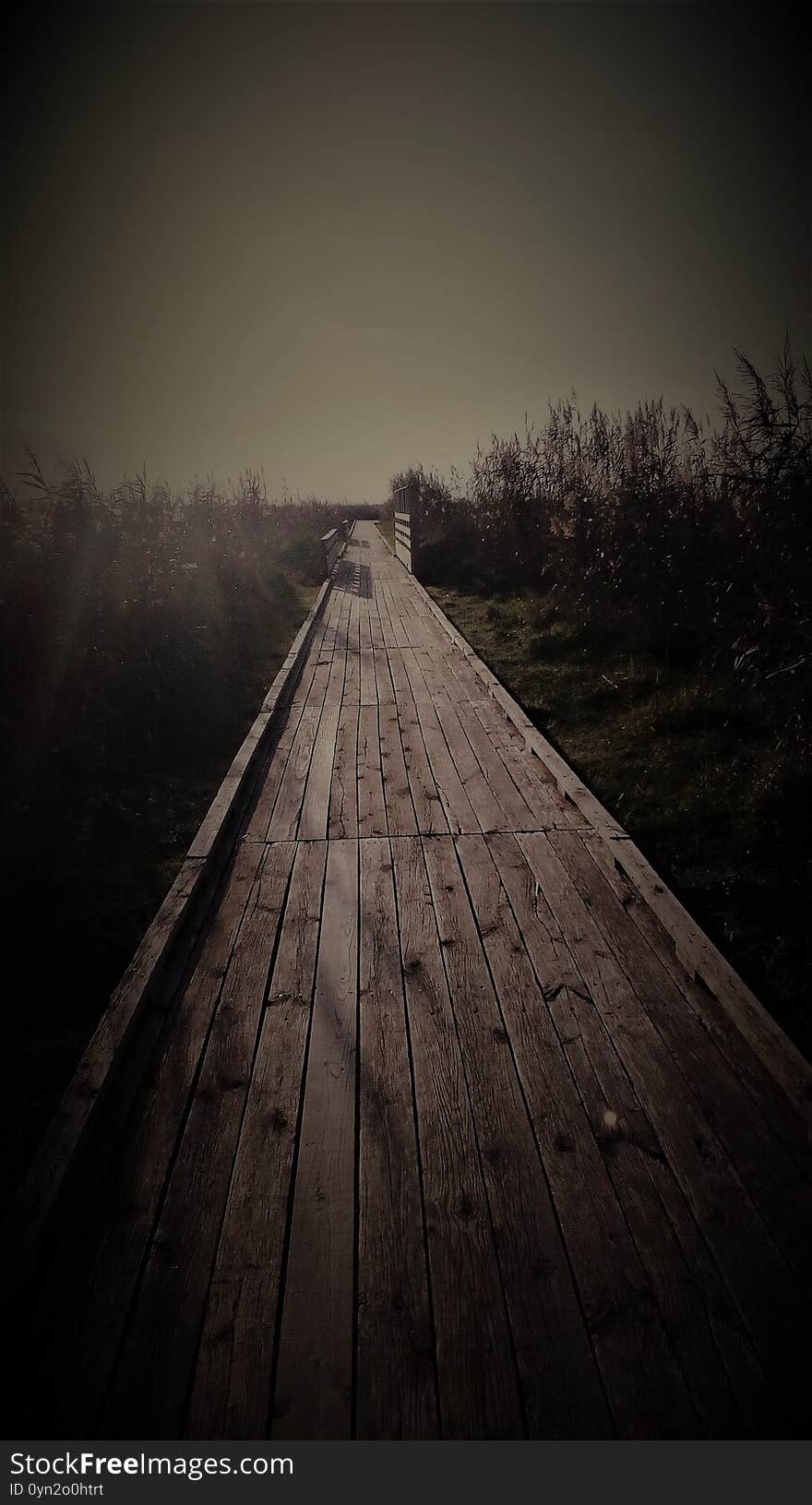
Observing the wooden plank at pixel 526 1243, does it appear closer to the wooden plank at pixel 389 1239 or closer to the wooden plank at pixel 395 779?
the wooden plank at pixel 389 1239

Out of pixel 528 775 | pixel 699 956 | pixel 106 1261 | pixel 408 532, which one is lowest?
pixel 106 1261

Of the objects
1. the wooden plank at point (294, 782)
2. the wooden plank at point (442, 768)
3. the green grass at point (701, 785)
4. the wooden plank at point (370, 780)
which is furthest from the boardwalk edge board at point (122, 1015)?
the green grass at point (701, 785)

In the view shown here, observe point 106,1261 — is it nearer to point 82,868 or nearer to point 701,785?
point 82,868

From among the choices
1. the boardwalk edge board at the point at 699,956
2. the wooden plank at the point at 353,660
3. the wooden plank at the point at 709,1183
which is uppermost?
the wooden plank at the point at 353,660

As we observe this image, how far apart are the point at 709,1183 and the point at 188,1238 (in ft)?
Result: 4.88

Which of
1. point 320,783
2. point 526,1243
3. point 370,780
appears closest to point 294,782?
point 320,783

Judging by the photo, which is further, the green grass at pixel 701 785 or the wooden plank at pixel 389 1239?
the green grass at pixel 701 785

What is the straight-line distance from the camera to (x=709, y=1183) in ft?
5.67

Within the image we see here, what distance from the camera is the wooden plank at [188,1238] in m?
1.35

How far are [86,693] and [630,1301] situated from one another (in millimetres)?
5729

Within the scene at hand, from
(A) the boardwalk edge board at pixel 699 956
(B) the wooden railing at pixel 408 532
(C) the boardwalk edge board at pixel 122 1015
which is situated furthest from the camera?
(B) the wooden railing at pixel 408 532

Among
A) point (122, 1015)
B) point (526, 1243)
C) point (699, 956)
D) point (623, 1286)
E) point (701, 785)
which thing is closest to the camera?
point (623, 1286)

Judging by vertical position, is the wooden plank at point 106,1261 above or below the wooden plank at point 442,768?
below
